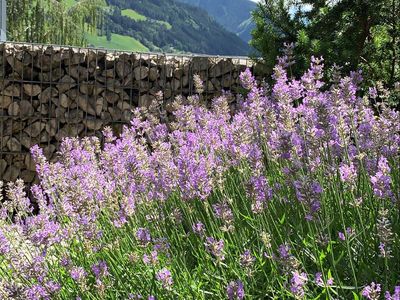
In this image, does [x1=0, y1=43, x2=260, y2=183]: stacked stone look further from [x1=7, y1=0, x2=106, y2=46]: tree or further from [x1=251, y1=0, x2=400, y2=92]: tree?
[x1=7, y1=0, x2=106, y2=46]: tree

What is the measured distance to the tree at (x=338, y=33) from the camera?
5.81 meters

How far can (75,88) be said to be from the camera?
7086mm

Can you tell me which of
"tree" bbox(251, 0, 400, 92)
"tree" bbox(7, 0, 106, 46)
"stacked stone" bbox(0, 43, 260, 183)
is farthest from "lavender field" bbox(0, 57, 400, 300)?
"tree" bbox(7, 0, 106, 46)

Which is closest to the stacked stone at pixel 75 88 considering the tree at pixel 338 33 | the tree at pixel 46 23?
the tree at pixel 338 33

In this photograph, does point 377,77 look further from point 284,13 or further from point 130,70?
point 130,70

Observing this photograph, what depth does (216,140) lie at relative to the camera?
283 cm

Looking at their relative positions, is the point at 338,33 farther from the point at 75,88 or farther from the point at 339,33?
the point at 75,88

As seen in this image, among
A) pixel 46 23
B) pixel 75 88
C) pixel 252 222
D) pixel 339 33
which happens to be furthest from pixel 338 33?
pixel 46 23

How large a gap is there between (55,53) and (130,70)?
891 millimetres

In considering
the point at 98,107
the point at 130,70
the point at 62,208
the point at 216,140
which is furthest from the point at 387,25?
the point at 62,208

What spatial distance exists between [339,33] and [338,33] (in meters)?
0.01

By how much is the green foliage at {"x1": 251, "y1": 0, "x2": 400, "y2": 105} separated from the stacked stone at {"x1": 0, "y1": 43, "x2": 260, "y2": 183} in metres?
0.79

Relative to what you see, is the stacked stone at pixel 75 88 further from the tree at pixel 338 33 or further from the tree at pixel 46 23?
the tree at pixel 46 23

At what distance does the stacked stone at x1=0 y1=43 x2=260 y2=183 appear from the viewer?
695cm
